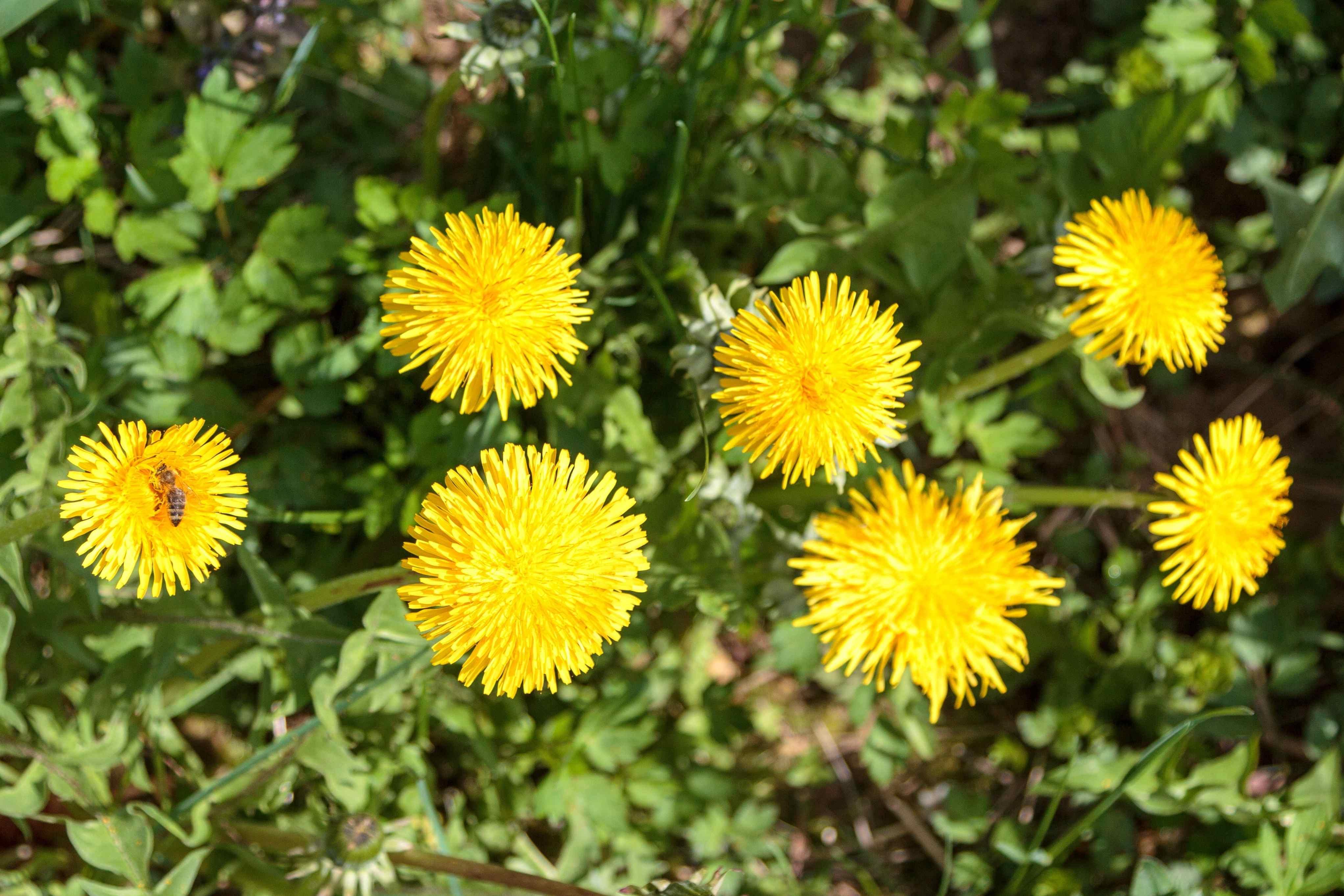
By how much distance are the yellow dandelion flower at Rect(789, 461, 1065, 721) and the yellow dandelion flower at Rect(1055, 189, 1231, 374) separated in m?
0.34

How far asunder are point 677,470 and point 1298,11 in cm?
178

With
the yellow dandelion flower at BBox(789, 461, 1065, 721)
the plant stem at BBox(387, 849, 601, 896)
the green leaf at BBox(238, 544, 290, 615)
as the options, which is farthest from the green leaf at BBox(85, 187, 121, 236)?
the yellow dandelion flower at BBox(789, 461, 1065, 721)

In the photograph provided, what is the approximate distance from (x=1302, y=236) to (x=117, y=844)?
8.59ft

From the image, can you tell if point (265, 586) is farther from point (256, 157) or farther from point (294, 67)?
point (294, 67)

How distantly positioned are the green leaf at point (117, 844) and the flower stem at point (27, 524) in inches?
23.8

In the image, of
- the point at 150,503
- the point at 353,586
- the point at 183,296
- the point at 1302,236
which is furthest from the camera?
the point at 1302,236

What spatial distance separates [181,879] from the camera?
5.38 feet

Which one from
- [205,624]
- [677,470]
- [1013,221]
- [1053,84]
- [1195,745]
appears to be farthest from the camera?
[1053,84]

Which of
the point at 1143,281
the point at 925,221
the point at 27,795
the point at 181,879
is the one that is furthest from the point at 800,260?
the point at 27,795

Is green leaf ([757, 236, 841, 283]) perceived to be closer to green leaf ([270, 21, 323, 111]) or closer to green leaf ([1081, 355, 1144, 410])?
green leaf ([1081, 355, 1144, 410])

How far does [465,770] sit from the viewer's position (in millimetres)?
2283

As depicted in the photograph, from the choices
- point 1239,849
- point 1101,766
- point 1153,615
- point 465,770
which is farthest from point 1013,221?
point 465,770

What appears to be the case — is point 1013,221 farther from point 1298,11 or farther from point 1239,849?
point 1239,849

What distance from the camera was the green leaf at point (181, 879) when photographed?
1.63 metres
